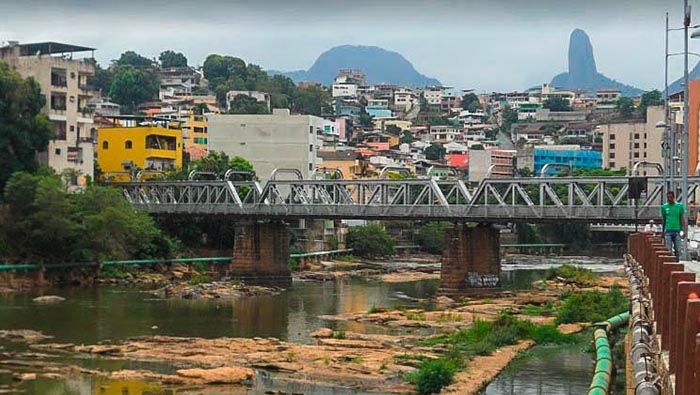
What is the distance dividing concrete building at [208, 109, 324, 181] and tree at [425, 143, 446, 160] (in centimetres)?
6253

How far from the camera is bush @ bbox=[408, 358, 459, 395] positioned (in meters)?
28.3

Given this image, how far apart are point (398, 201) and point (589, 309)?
100 ft

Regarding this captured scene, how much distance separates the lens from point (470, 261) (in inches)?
2420

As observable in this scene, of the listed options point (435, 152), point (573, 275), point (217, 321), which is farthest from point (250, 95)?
point (217, 321)

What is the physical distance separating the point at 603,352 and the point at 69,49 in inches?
2215

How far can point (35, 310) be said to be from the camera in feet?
158

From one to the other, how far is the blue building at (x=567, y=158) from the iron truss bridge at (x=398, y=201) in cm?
5994

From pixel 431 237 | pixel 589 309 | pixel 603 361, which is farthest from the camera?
pixel 431 237

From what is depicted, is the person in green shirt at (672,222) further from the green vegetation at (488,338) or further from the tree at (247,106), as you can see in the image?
the tree at (247,106)

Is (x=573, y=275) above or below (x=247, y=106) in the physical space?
below

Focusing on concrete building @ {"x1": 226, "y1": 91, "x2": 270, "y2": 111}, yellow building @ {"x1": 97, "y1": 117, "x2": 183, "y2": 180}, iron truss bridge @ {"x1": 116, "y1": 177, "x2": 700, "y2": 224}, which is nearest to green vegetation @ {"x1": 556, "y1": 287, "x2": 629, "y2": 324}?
iron truss bridge @ {"x1": 116, "y1": 177, "x2": 700, "y2": 224}

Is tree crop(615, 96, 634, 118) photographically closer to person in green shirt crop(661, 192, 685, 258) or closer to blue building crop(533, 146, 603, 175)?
blue building crop(533, 146, 603, 175)

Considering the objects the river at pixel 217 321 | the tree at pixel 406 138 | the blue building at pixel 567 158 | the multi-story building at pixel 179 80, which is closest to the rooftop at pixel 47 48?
the river at pixel 217 321

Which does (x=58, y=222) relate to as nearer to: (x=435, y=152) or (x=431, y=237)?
(x=431, y=237)
